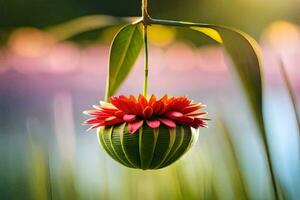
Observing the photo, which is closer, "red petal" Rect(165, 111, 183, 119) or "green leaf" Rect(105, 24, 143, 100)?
"red petal" Rect(165, 111, 183, 119)

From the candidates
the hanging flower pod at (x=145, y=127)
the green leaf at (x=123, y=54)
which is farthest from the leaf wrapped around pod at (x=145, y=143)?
the green leaf at (x=123, y=54)

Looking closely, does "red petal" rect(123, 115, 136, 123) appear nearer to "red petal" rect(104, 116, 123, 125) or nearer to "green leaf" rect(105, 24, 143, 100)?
"red petal" rect(104, 116, 123, 125)

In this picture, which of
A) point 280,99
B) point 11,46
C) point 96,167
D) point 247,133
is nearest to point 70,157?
point 96,167

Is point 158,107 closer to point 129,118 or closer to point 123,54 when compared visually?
point 129,118

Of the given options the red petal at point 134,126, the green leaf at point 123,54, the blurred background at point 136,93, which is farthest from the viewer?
the blurred background at point 136,93

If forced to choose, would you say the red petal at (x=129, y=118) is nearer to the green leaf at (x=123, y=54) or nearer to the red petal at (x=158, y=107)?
the red petal at (x=158, y=107)

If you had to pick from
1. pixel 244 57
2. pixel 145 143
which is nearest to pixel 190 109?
pixel 145 143

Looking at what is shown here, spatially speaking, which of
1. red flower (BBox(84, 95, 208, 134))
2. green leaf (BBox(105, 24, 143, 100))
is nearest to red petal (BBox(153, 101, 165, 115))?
red flower (BBox(84, 95, 208, 134))
